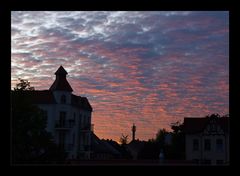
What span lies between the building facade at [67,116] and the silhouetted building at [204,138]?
505 cm

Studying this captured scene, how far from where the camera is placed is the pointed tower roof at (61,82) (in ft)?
84.3

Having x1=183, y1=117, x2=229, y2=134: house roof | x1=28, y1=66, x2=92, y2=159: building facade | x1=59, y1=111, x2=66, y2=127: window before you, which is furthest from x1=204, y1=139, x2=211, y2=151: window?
x1=59, y1=111, x2=66, y2=127: window

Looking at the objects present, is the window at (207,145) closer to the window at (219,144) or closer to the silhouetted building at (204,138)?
the silhouetted building at (204,138)

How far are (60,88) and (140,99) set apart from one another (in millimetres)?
5061

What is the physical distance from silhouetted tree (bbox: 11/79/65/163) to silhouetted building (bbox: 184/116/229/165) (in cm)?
727

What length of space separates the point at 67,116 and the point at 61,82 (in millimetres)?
2888

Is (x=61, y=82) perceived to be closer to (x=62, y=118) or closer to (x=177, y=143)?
(x=62, y=118)

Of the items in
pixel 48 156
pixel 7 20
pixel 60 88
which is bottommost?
pixel 48 156

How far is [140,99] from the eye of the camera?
22.9m

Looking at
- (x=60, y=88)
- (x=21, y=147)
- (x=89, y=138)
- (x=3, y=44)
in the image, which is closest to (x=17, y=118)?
(x=21, y=147)

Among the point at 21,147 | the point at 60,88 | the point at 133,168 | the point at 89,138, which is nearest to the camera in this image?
the point at 133,168

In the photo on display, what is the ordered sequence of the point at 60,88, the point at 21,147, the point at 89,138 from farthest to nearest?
the point at 60,88 → the point at 89,138 → the point at 21,147

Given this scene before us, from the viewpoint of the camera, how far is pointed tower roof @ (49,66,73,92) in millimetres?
25709
